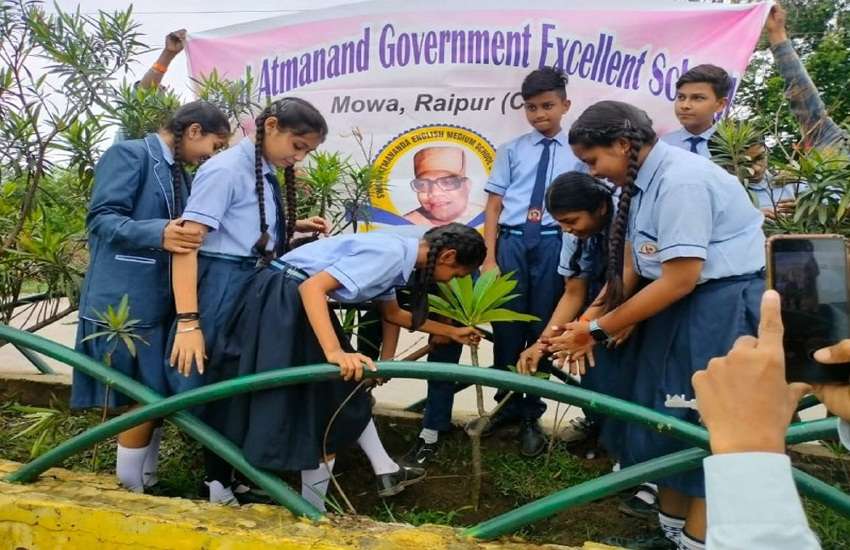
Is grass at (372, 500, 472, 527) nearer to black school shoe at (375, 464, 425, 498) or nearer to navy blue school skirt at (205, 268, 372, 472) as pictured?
black school shoe at (375, 464, 425, 498)

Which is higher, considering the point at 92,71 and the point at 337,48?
the point at 337,48

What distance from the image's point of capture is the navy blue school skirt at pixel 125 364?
2277 millimetres

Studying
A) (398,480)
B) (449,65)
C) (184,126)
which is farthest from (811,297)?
(449,65)

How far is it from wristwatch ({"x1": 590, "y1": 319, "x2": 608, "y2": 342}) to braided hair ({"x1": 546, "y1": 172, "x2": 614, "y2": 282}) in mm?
303

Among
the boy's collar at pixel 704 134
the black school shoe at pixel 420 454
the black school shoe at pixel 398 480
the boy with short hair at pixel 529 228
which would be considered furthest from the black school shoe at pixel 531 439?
the boy's collar at pixel 704 134

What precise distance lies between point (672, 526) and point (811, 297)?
4.64ft

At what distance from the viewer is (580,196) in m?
2.11

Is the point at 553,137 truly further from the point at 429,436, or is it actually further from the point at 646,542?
the point at 646,542

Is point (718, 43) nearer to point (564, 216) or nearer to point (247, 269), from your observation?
point (564, 216)

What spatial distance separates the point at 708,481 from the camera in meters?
0.81

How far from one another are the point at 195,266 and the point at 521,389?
1.16 metres

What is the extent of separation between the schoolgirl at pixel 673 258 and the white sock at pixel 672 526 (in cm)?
10

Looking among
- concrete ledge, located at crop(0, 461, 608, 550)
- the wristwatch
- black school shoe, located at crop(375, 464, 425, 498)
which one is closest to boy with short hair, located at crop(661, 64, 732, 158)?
the wristwatch

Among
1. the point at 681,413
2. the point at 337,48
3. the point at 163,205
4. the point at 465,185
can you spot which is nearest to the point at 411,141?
the point at 465,185
